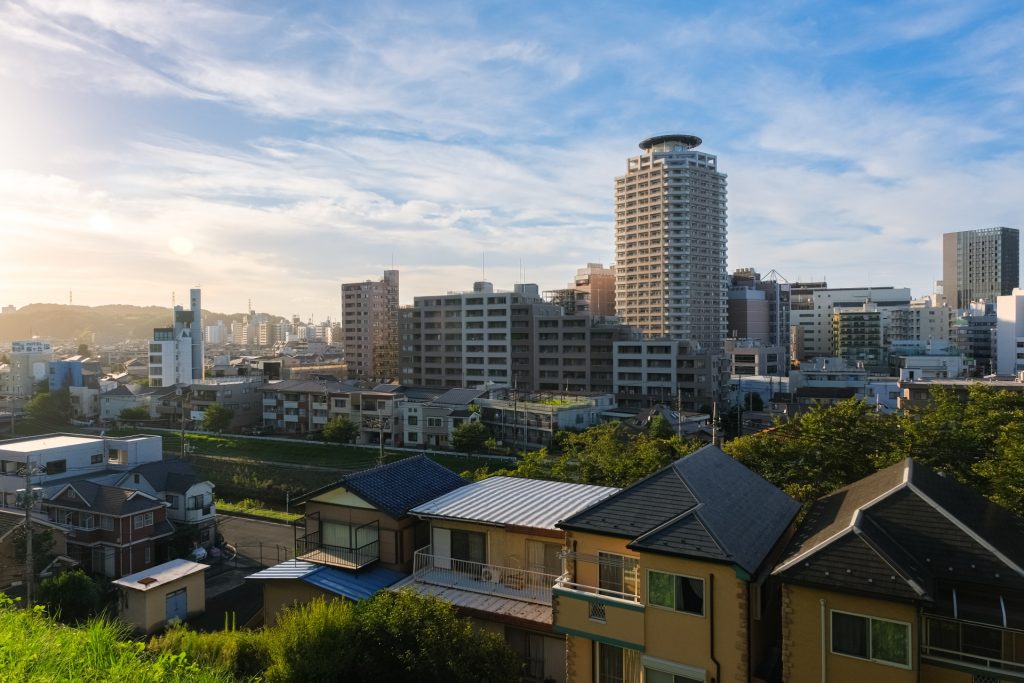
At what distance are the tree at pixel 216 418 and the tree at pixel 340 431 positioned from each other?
1061 centimetres

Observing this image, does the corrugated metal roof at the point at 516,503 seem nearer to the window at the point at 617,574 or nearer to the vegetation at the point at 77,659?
the window at the point at 617,574

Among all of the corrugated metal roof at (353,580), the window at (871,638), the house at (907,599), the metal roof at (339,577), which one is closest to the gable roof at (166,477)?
the metal roof at (339,577)

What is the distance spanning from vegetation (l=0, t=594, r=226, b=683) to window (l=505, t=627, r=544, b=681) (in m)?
5.20

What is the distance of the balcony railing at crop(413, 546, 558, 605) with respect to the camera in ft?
34.0

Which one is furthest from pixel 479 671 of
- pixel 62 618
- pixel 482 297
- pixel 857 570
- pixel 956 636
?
pixel 482 297

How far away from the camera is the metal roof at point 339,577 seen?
36.5 feet

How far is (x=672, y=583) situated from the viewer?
7.78 metres

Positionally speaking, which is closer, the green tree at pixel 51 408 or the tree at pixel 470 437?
the tree at pixel 470 437

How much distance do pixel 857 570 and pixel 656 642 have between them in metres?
2.45

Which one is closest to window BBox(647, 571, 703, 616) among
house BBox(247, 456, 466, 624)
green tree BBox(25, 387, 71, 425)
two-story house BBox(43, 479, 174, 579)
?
house BBox(247, 456, 466, 624)

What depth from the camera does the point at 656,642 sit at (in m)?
7.86

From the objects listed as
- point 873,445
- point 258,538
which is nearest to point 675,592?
point 873,445

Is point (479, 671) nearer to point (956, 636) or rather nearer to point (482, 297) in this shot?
point (956, 636)

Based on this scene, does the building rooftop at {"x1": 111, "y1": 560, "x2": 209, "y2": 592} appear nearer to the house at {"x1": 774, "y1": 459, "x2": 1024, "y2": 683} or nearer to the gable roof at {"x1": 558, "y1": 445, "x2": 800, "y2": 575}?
the gable roof at {"x1": 558, "y1": 445, "x2": 800, "y2": 575}
